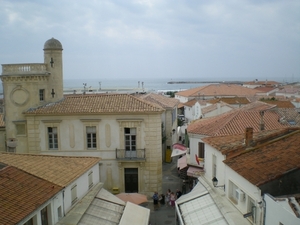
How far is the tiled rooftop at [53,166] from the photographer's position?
1556 cm

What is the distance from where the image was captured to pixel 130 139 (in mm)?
26594

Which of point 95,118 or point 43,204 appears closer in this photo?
point 43,204

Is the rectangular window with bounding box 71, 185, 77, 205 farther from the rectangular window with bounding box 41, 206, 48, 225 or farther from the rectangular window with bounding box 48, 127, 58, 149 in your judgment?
the rectangular window with bounding box 48, 127, 58, 149

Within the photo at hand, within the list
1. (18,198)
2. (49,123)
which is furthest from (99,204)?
(49,123)

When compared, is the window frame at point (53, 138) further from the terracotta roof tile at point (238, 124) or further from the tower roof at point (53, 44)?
the terracotta roof tile at point (238, 124)

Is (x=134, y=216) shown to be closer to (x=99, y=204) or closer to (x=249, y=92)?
(x=99, y=204)

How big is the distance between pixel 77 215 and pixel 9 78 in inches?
632

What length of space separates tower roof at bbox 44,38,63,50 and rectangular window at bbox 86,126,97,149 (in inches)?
307

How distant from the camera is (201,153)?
26234mm

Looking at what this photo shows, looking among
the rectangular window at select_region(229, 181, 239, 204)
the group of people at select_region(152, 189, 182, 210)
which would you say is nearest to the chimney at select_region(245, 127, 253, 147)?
the rectangular window at select_region(229, 181, 239, 204)

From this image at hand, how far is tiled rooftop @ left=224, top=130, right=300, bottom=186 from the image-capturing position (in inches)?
512

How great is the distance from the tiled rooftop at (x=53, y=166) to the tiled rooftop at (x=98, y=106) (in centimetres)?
686

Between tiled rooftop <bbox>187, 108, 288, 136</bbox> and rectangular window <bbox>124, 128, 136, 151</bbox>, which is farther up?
tiled rooftop <bbox>187, 108, 288, 136</bbox>

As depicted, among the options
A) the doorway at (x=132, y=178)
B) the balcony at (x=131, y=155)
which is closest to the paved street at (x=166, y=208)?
the doorway at (x=132, y=178)
